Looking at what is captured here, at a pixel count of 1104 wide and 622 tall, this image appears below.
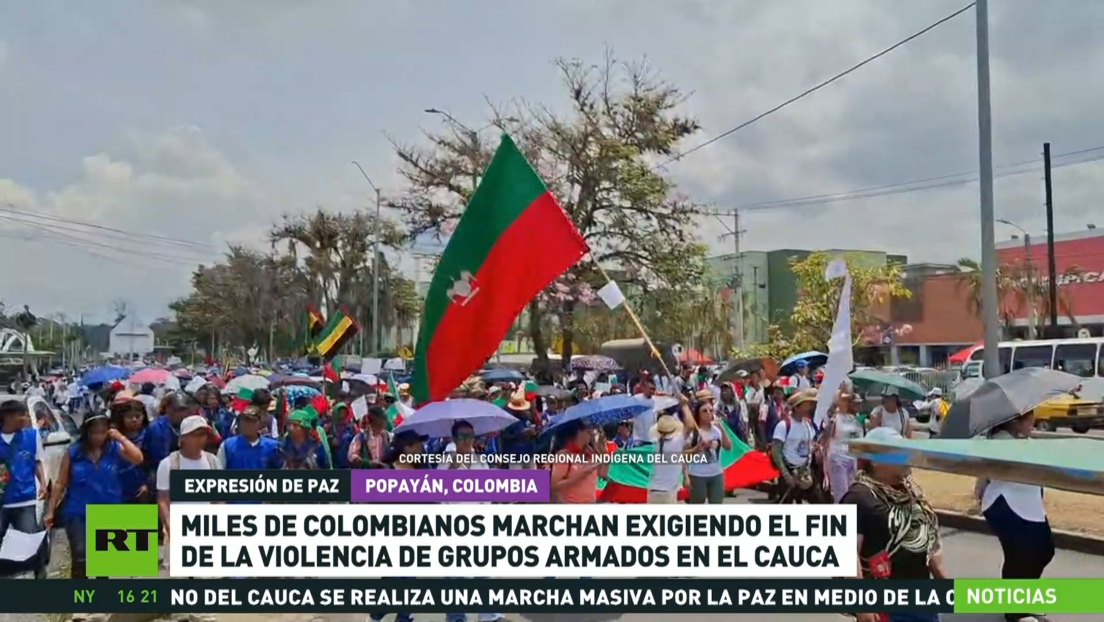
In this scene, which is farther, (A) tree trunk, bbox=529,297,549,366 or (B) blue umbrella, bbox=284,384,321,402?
(A) tree trunk, bbox=529,297,549,366

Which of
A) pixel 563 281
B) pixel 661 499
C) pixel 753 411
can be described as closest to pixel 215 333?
pixel 563 281

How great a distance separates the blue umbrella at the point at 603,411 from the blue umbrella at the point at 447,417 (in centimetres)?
54

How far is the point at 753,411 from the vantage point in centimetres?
1572

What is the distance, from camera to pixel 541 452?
8.73 m

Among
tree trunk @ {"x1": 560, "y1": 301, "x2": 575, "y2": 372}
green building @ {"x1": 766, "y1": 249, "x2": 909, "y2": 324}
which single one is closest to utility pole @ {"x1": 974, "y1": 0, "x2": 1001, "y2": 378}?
tree trunk @ {"x1": 560, "y1": 301, "x2": 575, "y2": 372}

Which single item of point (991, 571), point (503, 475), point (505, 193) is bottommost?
point (991, 571)

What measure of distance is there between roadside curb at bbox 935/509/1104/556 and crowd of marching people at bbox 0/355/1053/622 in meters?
1.14

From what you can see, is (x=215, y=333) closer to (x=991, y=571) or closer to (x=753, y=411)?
(x=753, y=411)

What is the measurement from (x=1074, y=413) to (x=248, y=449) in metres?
23.5

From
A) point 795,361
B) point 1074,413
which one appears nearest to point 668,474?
point 795,361

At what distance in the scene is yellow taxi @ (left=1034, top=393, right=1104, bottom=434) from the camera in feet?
83.6

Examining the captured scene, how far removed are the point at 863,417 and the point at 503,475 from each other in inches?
267

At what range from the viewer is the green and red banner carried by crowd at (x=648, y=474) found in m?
9.78

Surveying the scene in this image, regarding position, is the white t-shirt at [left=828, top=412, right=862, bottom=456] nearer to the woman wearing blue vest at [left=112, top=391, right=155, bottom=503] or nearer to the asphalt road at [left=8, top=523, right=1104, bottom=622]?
the asphalt road at [left=8, top=523, right=1104, bottom=622]
